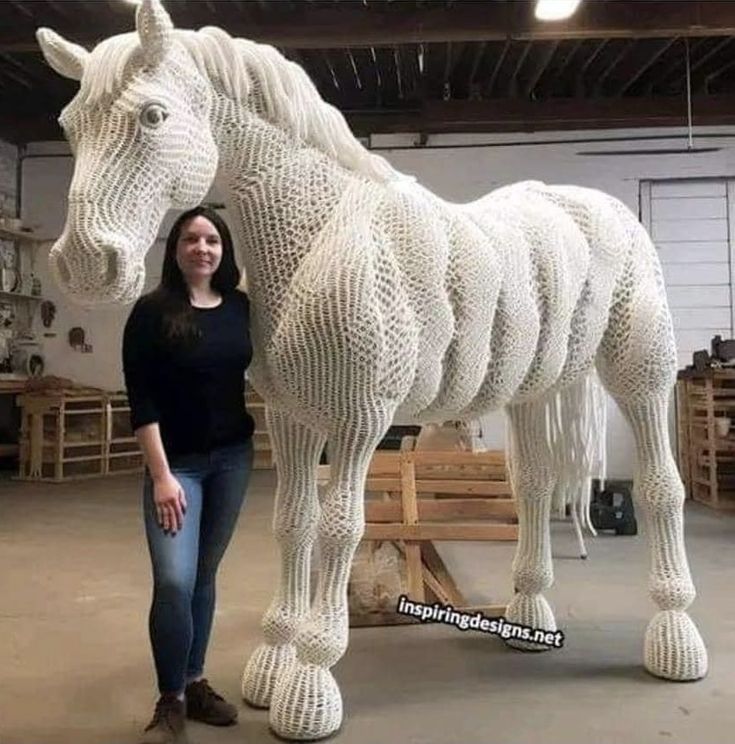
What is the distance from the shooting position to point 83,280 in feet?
4.47

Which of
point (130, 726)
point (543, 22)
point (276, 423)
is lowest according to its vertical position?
point (130, 726)

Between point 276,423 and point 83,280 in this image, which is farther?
point 276,423

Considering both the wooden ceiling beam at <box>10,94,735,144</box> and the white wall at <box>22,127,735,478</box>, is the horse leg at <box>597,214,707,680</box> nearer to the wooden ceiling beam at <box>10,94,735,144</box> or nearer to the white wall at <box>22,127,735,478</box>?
the white wall at <box>22,127,735,478</box>

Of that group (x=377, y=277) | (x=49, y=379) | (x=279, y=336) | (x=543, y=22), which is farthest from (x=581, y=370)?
(x=49, y=379)

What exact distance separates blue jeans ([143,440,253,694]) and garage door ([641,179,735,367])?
17.7 ft

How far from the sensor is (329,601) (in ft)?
5.30

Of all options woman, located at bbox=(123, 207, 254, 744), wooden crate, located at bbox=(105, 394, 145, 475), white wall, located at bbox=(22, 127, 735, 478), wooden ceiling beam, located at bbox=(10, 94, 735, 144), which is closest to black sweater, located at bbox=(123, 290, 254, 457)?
woman, located at bbox=(123, 207, 254, 744)

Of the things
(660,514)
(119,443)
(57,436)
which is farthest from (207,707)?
(119,443)

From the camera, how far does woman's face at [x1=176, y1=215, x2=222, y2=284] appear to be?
163 centimetres

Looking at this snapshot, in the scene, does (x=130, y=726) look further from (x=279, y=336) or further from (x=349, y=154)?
(x=349, y=154)

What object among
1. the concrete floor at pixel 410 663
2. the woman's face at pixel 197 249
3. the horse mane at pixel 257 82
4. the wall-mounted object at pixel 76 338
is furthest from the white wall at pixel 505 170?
the horse mane at pixel 257 82

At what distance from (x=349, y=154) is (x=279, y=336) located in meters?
0.43

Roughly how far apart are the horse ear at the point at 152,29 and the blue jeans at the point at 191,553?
0.80 m

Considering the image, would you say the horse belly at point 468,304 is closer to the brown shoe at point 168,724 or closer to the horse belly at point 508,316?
the horse belly at point 508,316
